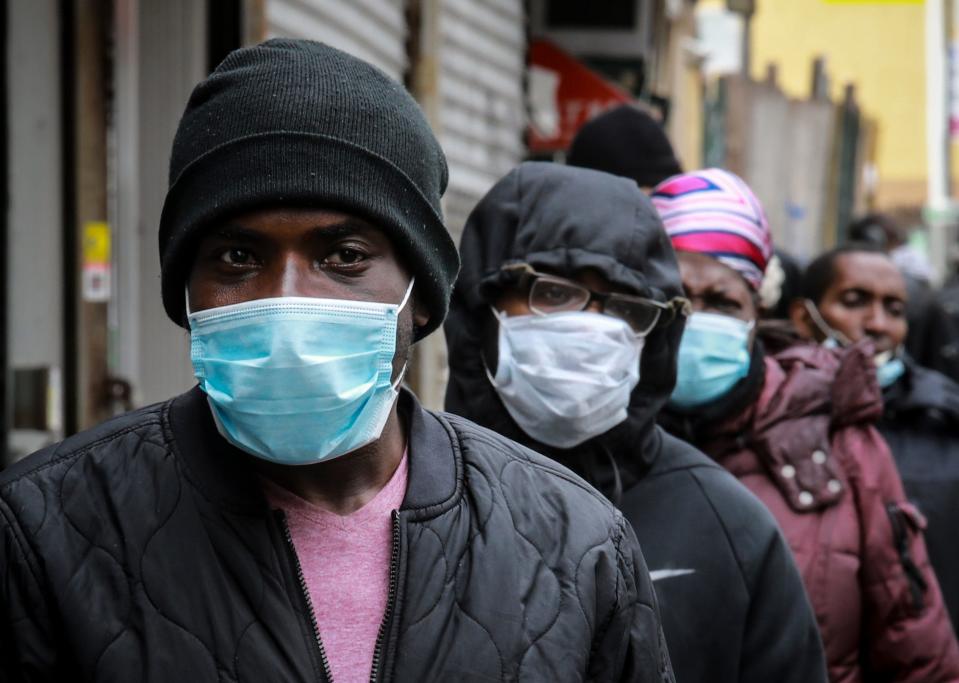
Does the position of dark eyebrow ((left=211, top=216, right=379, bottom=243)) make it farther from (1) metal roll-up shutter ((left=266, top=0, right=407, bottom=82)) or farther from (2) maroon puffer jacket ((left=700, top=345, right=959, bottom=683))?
(1) metal roll-up shutter ((left=266, top=0, right=407, bottom=82))

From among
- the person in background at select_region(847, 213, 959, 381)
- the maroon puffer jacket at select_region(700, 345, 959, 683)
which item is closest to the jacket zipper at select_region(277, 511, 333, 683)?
the maroon puffer jacket at select_region(700, 345, 959, 683)

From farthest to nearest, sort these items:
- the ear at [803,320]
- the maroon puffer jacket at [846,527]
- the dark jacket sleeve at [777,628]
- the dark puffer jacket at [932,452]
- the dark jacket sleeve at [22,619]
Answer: the ear at [803,320] < the dark puffer jacket at [932,452] < the maroon puffer jacket at [846,527] < the dark jacket sleeve at [777,628] < the dark jacket sleeve at [22,619]

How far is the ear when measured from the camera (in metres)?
5.16

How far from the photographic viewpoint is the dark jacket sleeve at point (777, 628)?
2.89m

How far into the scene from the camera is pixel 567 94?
8.95 m

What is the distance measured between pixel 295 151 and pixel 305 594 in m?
0.57

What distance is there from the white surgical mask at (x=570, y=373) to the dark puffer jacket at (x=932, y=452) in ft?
5.54

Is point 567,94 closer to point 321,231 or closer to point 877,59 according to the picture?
point 321,231

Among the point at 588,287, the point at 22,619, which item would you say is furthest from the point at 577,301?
the point at 22,619

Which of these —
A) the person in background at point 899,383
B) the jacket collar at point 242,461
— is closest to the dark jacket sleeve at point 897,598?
the person in background at point 899,383

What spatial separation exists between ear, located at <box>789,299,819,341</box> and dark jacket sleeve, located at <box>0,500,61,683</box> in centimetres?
366

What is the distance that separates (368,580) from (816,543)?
1.79 m

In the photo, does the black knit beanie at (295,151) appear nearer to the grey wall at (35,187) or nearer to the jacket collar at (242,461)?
the jacket collar at (242,461)

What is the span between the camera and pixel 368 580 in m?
2.01
